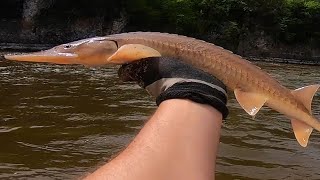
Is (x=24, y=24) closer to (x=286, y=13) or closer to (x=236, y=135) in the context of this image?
(x=286, y=13)

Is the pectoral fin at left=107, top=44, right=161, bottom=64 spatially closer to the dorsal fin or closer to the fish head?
the fish head

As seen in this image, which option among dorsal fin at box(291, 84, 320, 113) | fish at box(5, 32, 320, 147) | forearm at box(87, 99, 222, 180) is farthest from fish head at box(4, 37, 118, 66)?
dorsal fin at box(291, 84, 320, 113)

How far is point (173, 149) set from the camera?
1.23 metres

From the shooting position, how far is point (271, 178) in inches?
147

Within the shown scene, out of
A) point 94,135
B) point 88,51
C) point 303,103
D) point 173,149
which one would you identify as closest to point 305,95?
point 303,103

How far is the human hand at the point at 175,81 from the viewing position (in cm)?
139

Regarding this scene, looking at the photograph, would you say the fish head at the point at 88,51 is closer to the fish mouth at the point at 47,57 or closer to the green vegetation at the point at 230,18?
the fish mouth at the point at 47,57

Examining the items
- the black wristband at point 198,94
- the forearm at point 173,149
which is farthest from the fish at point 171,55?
the forearm at point 173,149

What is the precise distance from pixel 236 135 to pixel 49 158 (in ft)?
6.32

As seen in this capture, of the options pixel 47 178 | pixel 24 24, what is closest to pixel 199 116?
pixel 47 178

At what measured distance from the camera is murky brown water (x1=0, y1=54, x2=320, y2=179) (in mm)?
3896

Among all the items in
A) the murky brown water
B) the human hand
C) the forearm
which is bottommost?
the murky brown water

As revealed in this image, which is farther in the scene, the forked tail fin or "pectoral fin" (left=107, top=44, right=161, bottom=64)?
the forked tail fin

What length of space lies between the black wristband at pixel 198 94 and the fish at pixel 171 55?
265mm
